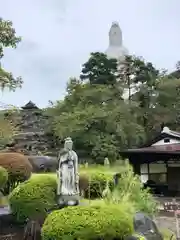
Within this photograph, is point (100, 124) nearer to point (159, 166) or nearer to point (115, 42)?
point (159, 166)

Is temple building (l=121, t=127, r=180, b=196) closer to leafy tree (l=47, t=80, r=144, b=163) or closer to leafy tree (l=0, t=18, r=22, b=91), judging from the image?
leafy tree (l=47, t=80, r=144, b=163)

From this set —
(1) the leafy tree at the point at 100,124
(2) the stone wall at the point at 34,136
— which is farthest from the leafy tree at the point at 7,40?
(2) the stone wall at the point at 34,136

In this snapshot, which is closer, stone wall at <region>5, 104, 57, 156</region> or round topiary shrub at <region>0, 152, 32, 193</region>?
round topiary shrub at <region>0, 152, 32, 193</region>

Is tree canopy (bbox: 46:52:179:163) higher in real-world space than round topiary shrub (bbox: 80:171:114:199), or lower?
higher

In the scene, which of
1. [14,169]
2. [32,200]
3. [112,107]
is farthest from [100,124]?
[32,200]

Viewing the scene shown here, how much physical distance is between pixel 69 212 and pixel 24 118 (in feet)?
84.7

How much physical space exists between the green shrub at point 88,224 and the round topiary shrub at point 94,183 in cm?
392

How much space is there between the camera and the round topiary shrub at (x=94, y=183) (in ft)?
36.8

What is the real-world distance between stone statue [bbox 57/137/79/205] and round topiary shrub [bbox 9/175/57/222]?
253 mm

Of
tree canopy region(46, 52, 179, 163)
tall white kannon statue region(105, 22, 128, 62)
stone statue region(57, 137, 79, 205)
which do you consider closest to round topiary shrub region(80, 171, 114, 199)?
stone statue region(57, 137, 79, 205)

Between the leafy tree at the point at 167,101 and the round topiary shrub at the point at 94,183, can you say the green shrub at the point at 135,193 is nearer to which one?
the round topiary shrub at the point at 94,183

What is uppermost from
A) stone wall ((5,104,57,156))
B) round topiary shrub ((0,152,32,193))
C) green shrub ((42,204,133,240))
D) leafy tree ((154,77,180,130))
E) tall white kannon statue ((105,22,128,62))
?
tall white kannon statue ((105,22,128,62))

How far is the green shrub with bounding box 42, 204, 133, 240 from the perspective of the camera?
6.79 metres

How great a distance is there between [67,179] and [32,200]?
2.88 feet
